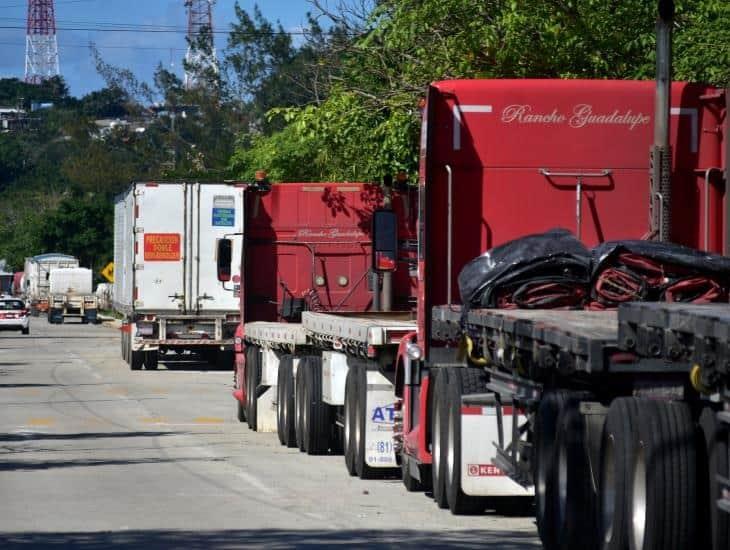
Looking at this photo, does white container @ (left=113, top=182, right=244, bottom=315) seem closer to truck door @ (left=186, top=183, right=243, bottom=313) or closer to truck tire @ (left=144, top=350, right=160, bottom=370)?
truck door @ (left=186, top=183, right=243, bottom=313)

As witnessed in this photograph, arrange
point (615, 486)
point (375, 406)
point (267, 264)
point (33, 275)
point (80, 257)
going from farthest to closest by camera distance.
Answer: point (80, 257)
point (33, 275)
point (267, 264)
point (375, 406)
point (615, 486)

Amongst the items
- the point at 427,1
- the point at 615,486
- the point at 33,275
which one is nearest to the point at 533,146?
the point at 615,486

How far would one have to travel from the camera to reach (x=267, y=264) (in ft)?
79.1

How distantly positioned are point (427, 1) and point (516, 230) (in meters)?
8.85

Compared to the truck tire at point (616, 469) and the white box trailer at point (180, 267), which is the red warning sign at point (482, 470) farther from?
the white box trailer at point (180, 267)

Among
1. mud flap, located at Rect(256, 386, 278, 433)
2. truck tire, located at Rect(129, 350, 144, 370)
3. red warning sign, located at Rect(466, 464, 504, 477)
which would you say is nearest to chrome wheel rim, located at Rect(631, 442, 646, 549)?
red warning sign, located at Rect(466, 464, 504, 477)

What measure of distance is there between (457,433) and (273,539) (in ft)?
5.79

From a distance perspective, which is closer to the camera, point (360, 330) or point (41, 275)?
point (360, 330)

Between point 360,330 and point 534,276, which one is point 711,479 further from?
point 360,330

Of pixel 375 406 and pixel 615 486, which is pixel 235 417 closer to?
→ pixel 375 406

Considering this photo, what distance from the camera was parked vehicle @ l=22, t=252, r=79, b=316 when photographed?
97.6 meters

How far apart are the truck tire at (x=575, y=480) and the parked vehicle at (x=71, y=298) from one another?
76966 mm

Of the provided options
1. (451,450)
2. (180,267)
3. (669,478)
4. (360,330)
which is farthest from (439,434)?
(180,267)

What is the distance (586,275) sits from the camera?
12086 millimetres
